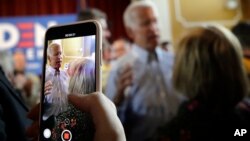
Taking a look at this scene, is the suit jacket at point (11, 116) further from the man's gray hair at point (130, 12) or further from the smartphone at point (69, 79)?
the man's gray hair at point (130, 12)

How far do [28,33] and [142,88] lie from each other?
375 mm

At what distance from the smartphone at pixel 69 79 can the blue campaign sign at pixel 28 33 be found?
0.65 metres

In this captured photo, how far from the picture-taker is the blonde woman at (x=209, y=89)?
93cm

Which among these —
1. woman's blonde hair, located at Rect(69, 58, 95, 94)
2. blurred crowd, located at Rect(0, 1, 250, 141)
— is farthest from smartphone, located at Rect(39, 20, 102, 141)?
blurred crowd, located at Rect(0, 1, 250, 141)

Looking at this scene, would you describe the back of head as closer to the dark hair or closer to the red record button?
the dark hair

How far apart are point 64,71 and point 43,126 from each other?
0.06 m

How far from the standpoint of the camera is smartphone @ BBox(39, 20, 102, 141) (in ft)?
1.06

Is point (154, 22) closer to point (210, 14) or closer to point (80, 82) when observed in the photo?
point (210, 14)

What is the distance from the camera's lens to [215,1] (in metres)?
1.01

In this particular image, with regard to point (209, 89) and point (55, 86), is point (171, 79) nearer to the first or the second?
point (209, 89)

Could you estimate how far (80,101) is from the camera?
0.95ft

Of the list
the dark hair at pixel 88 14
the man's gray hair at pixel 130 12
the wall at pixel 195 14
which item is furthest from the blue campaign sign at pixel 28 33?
the wall at pixel 195 14

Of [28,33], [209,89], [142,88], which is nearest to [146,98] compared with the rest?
[142,88]

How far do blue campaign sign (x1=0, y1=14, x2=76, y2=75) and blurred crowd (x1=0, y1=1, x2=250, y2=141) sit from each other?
40 mm
